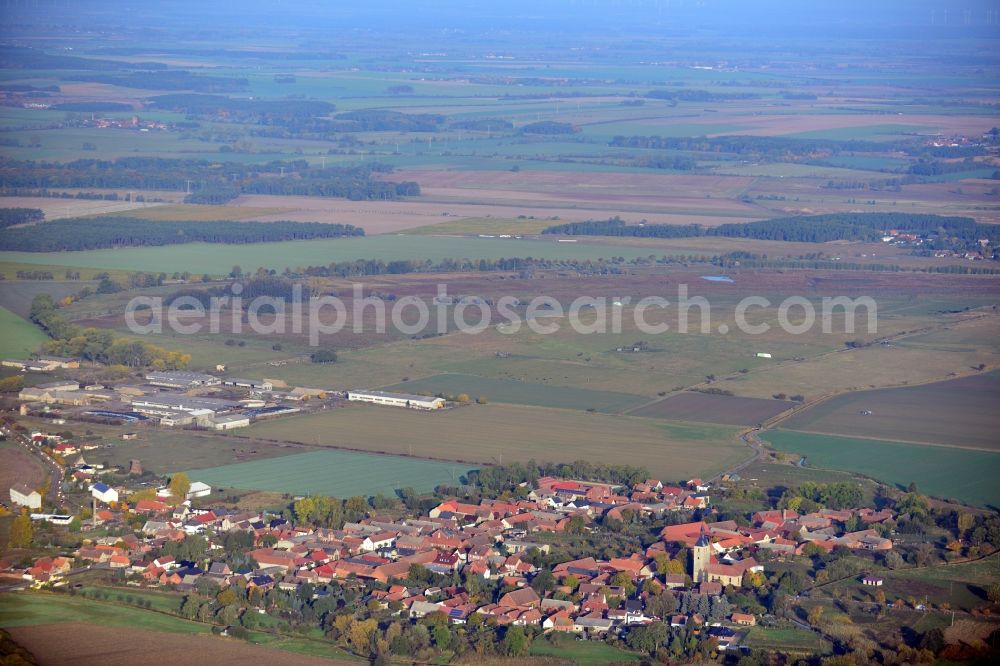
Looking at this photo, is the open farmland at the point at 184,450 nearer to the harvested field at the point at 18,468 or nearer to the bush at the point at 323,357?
the harvested field at the point at 18,468

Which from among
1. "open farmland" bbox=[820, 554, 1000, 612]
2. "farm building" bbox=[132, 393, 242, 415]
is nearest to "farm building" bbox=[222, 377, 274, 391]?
"farm building" bbox=[132, 393, 242, 415]

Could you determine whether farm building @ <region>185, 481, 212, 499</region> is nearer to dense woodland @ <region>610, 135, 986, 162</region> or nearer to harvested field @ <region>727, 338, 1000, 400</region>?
harvested field @ <region>727, 338, 1000, 400</region>

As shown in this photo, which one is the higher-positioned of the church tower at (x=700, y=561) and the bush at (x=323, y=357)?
the bush at (x=323, y=357)

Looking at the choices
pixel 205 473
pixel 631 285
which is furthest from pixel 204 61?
pixel 205 473

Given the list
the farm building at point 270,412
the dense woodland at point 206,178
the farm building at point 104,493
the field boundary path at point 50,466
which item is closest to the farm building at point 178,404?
the farm building at point 270,412

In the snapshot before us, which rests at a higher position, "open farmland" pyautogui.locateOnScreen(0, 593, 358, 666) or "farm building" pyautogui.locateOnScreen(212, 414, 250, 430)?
"farm building" pyautogui.locateOnScreen(212, 414, 250, 430)

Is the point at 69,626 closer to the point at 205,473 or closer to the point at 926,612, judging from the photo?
the point at 205,473
